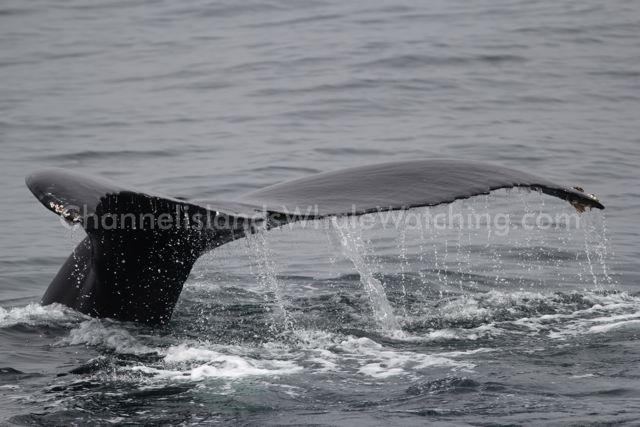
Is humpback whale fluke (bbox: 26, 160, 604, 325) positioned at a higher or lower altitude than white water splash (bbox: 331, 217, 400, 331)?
higher

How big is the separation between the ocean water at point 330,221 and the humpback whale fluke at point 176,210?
0.49 feet

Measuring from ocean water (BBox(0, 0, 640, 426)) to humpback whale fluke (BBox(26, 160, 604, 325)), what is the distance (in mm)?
148

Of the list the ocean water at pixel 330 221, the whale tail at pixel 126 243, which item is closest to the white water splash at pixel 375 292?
the ocean water at pixel 330 221

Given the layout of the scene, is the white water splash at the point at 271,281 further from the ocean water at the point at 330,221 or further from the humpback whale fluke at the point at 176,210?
the humpback whale fluke at the point at 176,210

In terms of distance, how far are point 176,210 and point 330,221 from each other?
625mm

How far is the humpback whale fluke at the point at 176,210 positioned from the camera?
4.26 m

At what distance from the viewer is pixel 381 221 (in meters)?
9.90

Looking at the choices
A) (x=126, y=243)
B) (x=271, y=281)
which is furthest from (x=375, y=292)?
(x=126, y=243)

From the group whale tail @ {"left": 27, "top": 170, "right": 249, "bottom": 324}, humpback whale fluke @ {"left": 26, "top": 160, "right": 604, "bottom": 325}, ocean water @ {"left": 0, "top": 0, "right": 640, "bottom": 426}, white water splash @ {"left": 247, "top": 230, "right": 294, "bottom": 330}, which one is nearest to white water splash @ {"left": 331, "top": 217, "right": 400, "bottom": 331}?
ocean water @ {"left": 0, "top": 0, "right": 640, "bottom": 426}

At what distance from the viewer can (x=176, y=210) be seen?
4.40 metres

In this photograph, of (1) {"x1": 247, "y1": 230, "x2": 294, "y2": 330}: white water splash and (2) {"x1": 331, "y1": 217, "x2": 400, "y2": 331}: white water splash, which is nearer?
(1) {"x1": 247, "y1": 230, "x2": 294, "y2": 330}: white water splash

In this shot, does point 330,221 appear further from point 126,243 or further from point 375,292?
point 375,292

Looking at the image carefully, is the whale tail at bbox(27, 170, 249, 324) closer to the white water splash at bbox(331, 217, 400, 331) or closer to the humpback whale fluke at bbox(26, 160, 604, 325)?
the humpback whale fluke at bbox(26, 160, 604, 325)

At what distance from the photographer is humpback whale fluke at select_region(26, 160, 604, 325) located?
4.26 metres
